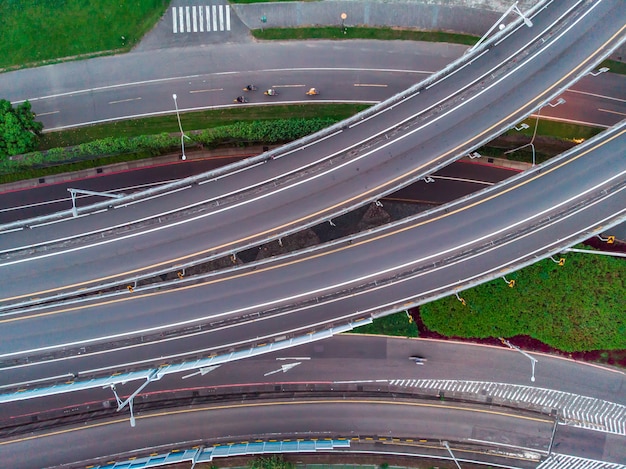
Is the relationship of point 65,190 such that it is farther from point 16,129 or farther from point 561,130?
point 561,130

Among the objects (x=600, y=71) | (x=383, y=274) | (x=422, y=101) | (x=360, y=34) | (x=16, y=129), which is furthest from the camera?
(x=360, y=34)

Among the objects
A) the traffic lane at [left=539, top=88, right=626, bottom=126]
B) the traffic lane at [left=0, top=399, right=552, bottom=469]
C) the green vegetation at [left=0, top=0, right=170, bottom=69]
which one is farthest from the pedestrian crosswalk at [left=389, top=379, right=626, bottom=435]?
the green vegetation at [left=0, top=0, right=170, bottom=69]

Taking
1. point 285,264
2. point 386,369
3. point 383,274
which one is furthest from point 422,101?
point 386,369

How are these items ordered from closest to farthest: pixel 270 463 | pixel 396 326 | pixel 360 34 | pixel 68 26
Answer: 1. pixel 270 463
2. pixel 396 326
3. pixel 68 26
4. pixel 360 34

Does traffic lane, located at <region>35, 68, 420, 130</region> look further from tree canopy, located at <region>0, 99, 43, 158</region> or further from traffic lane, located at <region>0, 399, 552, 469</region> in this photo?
traffic lane, located at <region>0, 399, 552, 469</region>

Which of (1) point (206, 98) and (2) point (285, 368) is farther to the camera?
(1) point (206, 98)

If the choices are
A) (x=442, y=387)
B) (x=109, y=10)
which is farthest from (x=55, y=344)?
(x=442, y=387)
